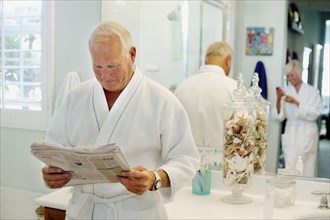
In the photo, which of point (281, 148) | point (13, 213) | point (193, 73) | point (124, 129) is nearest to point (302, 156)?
point (281, 148)

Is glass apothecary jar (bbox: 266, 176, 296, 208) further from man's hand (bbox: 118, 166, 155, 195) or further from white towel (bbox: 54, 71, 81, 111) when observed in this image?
white towel (bbox: 54, 71, 81, 111)

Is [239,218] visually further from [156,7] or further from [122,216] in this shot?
[156,7]

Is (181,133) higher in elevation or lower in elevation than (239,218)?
higher

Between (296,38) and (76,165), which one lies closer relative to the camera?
(76,165)

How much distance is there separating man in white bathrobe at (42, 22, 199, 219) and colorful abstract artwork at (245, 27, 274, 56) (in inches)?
28.7

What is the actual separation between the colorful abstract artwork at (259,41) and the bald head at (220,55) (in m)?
0.09

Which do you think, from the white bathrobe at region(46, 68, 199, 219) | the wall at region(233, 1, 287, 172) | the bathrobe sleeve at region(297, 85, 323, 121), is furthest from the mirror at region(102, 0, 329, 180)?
the white bathrobe at region(46, 68, 199, 219)

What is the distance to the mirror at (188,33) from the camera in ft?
6.60

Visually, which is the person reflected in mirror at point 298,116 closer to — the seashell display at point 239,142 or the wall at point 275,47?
the wall at point 275,47

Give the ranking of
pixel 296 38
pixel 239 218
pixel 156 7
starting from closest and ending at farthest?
pixel 239 218 < pixel 296 38 < pixel 156 7

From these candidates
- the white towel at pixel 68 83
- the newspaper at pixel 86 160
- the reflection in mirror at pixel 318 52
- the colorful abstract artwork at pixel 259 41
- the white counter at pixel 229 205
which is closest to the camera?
the newspaper at pixel 86 160

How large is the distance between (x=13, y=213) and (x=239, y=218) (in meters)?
1.77

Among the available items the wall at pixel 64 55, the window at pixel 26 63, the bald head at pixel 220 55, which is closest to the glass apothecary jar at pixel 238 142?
the bald head at pixel 220 55

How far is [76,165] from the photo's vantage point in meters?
1.26
